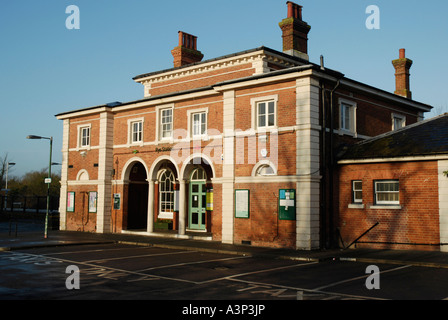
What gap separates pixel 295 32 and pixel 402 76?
915 cm

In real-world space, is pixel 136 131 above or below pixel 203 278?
above

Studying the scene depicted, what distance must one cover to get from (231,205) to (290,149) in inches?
154

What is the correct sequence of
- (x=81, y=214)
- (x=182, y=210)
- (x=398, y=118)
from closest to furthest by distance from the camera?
1. (x=182, y=210)
2. (x=398, y=118)
3. (x=81, y=214)

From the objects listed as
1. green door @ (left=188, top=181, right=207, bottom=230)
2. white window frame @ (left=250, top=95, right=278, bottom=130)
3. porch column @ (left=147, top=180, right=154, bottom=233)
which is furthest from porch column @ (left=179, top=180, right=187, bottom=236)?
white window frame @ (left=250, top=95, right=278, bottom=130)

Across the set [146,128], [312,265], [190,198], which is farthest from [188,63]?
[312,265]

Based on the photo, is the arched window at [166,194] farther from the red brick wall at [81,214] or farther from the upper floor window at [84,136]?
the upper floor window at [84,136]

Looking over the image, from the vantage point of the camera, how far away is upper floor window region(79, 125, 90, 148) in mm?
29453

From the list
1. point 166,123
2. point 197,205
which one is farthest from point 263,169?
point 166,123

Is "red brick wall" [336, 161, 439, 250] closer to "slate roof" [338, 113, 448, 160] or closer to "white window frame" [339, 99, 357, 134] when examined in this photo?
"slate roof" [338, 113, 448, 160]

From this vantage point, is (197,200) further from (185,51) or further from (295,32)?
(295,32)

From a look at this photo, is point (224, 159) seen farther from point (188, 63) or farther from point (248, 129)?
point (188, 63)

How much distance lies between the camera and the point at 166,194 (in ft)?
89.8

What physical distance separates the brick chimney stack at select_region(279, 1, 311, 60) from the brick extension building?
0.23ft

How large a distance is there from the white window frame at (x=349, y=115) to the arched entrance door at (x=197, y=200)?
8.23 m
